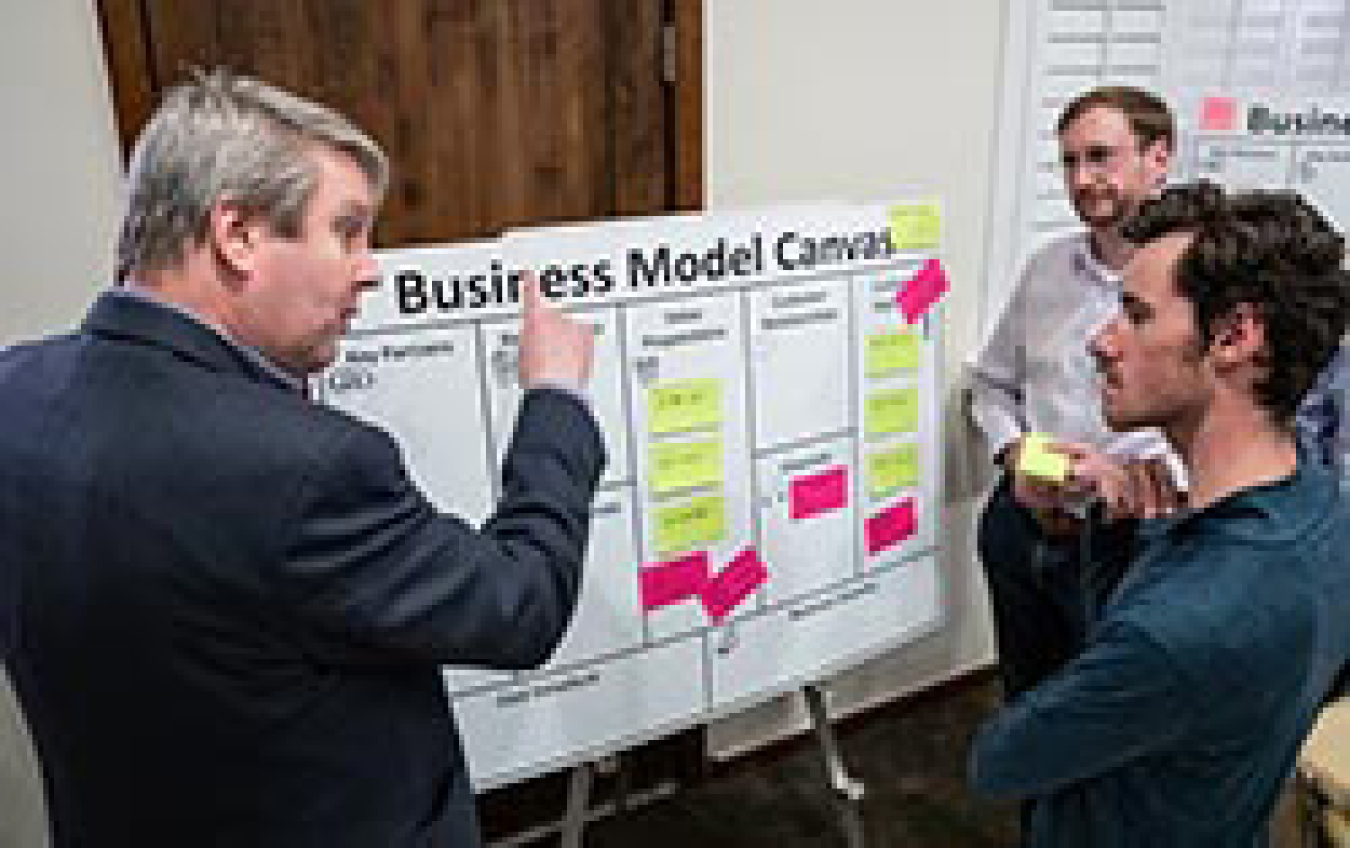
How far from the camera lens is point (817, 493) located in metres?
1.84

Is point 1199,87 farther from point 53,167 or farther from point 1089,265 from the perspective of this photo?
point 53,167

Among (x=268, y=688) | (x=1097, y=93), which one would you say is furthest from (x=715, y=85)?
(x=268, y=688)

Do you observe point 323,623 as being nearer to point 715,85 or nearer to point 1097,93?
point 715,85

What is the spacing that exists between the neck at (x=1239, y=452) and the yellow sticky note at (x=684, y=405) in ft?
2.46

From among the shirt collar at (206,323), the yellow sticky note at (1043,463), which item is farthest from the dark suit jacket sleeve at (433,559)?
the yellow sticky note at (1043,463)

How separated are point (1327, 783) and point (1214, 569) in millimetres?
704

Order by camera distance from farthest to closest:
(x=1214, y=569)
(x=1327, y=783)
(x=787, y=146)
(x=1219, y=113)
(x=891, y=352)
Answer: (x=1219, y=113), (x=787, y=146), (x=891, y=352), (x=1327, y=783), (x=1214, y=569)

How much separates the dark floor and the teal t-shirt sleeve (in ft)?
3.95

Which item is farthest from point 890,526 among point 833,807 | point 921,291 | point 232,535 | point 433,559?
point 232,535

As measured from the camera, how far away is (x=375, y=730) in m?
0.97

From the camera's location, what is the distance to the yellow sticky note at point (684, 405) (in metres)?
1.65

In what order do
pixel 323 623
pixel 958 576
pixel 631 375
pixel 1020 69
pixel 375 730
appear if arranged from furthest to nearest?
pixel 958 576
pixel 1020 69
pixel 631 375
pixel 375 730
pixel 323 623

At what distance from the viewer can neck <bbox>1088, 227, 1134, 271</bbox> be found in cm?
199

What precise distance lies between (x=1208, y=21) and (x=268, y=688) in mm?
2525
